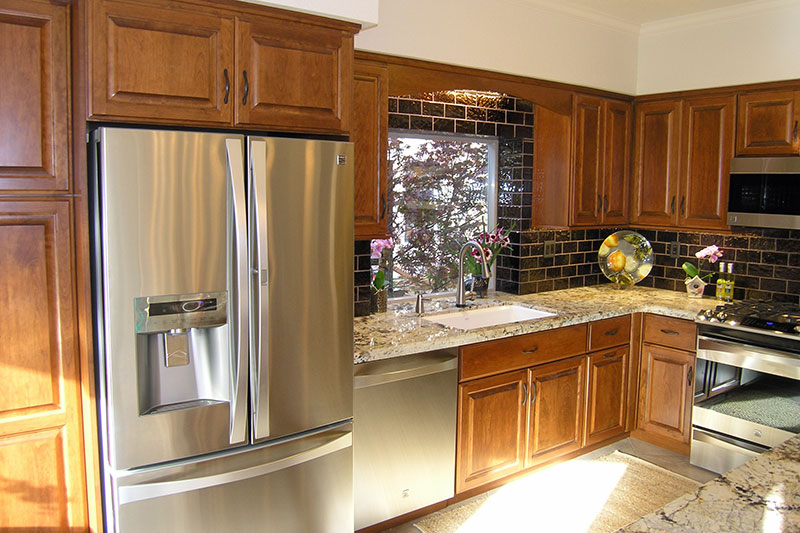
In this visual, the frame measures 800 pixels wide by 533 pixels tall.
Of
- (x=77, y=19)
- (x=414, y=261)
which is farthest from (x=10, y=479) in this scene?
(x=414, y=261)

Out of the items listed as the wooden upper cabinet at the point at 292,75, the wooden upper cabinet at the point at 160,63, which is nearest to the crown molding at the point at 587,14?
the wooden upper cabinet at the point at 292,75

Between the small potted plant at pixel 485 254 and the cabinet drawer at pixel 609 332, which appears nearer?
the cabinet drawer at pixel 609 332

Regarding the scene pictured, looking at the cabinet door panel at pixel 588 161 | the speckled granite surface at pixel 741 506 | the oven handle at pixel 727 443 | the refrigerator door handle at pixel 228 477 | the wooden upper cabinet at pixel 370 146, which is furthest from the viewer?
the cabinet door panel at pixel 588 161

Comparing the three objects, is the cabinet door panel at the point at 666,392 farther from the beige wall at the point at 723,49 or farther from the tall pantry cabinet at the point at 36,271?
the tall pantry cabinet at the point at 36,271

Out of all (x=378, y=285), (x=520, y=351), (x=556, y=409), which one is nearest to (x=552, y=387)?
(x=556, y=409)

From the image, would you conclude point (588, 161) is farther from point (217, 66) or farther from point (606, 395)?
point (217, 66)

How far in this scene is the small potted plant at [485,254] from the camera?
3.81m

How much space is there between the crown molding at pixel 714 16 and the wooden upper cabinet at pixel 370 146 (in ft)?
7.10

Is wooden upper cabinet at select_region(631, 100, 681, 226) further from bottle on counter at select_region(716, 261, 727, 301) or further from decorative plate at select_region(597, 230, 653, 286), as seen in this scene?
bottle on counter at select_region(716, 261, 727, 301)

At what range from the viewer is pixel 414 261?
3.78 metres

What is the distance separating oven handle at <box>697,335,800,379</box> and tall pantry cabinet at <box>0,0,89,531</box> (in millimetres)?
3106

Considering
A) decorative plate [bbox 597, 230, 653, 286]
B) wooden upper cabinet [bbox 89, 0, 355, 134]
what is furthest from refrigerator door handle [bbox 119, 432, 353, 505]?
decorative plate [bbox 597, 230, 653, 286]

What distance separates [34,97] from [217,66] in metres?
0.59

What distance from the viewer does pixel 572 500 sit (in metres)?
3.24
